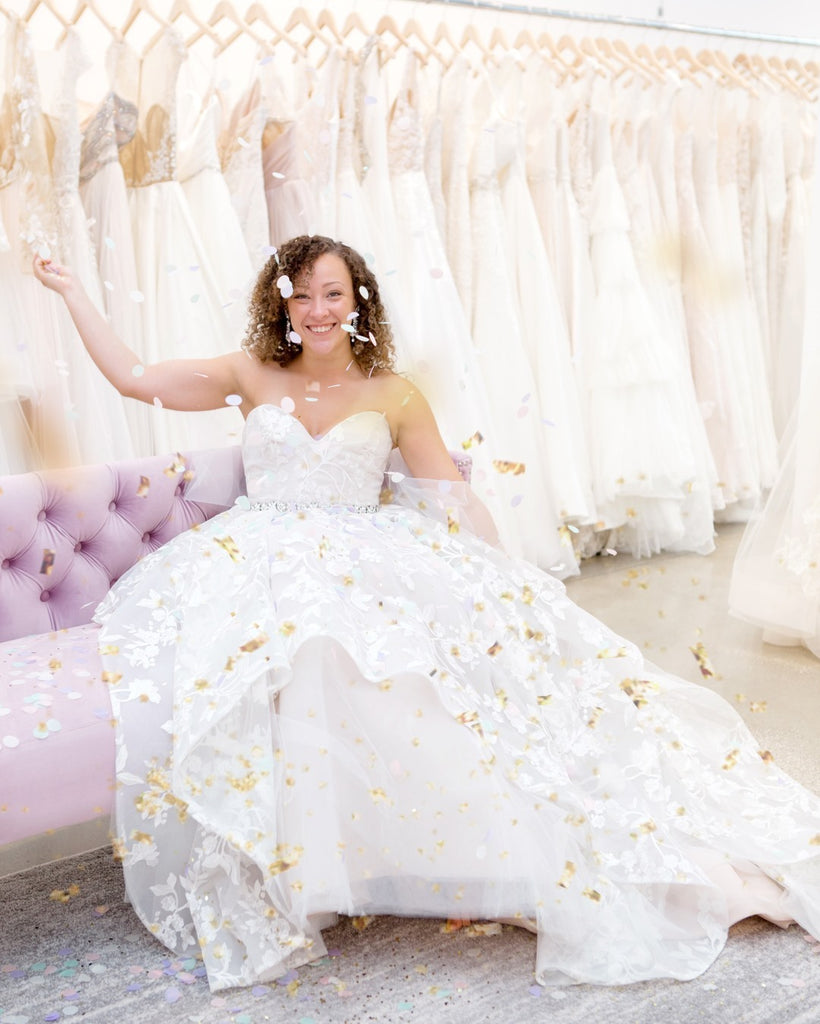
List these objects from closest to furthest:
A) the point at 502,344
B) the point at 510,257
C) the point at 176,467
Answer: the point at 176,467 → the point at 502,344 → the point at 510,257

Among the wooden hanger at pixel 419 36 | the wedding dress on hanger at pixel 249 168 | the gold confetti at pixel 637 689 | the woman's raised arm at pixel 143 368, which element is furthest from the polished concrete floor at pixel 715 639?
the wooden hanger at pixel 419 36

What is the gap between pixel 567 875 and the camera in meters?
1.50

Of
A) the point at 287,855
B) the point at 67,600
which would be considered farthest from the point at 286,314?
the point at 287,855

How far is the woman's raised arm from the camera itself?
6.88 feet

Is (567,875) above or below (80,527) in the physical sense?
below

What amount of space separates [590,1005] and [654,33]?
399 centimetres

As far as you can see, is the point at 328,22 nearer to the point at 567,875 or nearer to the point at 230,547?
the point at 230,547

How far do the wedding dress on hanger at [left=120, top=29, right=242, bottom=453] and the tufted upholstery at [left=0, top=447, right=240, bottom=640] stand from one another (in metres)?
0.55

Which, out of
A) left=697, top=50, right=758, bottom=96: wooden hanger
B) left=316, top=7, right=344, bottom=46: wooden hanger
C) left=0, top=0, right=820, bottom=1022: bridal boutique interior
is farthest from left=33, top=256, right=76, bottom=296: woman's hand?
left=697, top=50, right=758, bottom=96: wooden hanger

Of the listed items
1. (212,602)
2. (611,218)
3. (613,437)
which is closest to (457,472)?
(212,602)

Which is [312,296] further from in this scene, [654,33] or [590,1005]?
[654,33]

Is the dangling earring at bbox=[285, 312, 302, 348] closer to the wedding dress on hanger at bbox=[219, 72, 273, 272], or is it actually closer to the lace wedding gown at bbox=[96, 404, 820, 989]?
the lace wedding gown at bbox=[96, 404, 820, 989]

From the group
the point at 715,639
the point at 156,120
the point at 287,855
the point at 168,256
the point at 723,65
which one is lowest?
the point at 715,639

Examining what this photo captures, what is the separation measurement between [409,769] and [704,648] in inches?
50.6
